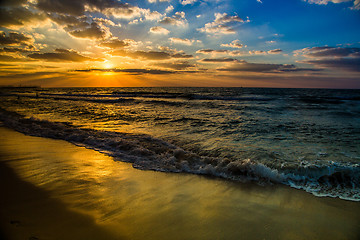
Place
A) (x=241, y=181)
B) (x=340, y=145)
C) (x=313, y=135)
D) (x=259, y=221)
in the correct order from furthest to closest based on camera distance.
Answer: (x=313, y=135) → (x=340, y=145) → (x=241, y=181) → (x=259, y=221)

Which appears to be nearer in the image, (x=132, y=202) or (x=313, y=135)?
(x=132, y=202)

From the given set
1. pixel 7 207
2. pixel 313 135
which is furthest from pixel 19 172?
pixel 313 135

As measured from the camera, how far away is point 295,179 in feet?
13.4

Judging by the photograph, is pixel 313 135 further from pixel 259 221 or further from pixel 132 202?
pixel 132 202

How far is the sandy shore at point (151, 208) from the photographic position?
233 cm

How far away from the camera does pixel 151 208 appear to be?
2828mm

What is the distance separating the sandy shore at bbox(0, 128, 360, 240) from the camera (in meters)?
2.33

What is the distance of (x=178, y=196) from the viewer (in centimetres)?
324

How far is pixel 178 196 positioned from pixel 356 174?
432 cm

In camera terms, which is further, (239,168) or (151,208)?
(239,168)

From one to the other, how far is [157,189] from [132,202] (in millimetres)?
610

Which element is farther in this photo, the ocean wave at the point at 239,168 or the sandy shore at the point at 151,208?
the ocean wave at the point at 239,168

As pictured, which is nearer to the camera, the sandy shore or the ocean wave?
the sandy shore

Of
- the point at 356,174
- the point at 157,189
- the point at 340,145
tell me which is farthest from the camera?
the point at 340,145
